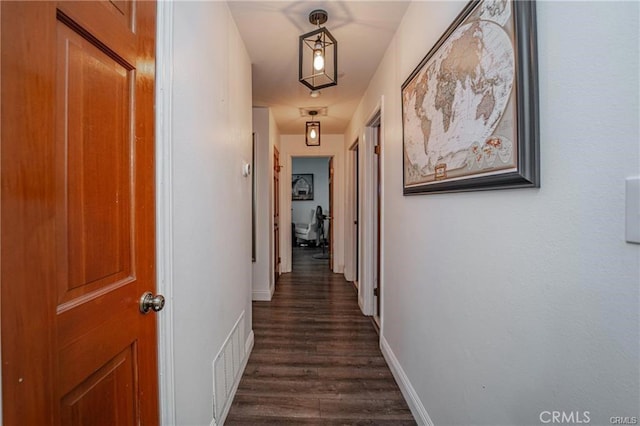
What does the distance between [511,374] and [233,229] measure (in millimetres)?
1612

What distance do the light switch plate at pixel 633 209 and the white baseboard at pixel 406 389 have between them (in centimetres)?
133

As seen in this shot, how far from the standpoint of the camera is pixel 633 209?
56 centimetres

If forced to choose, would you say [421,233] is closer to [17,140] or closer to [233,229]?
[233,229]

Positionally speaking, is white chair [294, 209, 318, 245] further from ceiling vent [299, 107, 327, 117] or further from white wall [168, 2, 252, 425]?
white wall [168, 2, 252, 425]

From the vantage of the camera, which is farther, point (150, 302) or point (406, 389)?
point (406, 389)

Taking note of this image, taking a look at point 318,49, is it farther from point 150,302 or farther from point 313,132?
point 313,132

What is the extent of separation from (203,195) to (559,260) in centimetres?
134

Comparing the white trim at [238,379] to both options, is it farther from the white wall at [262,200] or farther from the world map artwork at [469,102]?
the world map artwork at [469,102]

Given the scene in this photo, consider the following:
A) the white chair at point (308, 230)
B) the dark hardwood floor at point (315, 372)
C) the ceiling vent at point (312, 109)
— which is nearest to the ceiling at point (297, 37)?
the ceiling vent at point (312, 109)

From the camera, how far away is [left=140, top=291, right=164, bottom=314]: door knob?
2.95 ft

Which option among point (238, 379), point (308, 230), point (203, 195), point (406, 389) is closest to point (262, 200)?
point (238, 379)

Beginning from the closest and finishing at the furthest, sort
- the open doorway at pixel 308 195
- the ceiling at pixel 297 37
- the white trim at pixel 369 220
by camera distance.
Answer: the ceiling at pixel 297 37
the white trim at pixel 369 220
the open doorway at pixel 308 195

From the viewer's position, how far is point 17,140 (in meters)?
0.51

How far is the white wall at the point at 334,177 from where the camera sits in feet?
15.9
